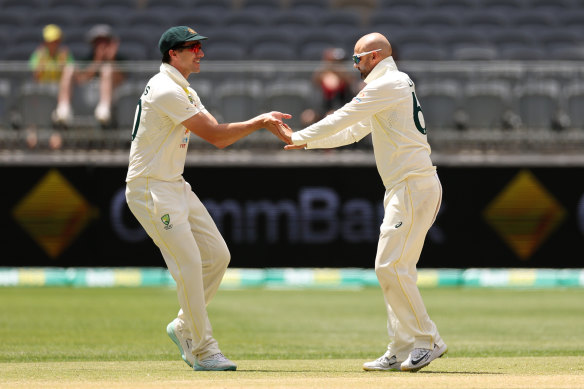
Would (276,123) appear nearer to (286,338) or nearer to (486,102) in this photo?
(286,338)

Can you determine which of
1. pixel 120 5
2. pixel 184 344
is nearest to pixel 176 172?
pixel 184 344

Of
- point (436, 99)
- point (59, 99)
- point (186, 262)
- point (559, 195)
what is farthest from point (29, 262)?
point (186, 262)

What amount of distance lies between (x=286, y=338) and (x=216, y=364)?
3.24 m

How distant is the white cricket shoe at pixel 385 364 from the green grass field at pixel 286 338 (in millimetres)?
146

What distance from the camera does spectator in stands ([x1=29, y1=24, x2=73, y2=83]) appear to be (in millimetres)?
17688

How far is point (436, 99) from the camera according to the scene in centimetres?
1762

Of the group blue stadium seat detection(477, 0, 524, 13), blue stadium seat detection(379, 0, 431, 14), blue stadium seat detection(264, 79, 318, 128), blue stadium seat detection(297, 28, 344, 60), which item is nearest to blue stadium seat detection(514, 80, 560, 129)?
blue stadium seat detection(264, 79, 318, 128)

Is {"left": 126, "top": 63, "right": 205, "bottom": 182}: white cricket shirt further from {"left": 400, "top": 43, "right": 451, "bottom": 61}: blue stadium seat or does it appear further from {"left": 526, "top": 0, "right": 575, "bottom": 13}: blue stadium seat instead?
{"left": 526, "top": 0, "right": 575, "bottom": 13}: blue stadium seat

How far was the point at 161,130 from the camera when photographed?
8.32 m

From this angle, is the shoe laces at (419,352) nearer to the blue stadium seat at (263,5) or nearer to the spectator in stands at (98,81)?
the spectator in stands at (98,81)

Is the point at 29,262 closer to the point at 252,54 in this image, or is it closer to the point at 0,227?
the point at 0,227

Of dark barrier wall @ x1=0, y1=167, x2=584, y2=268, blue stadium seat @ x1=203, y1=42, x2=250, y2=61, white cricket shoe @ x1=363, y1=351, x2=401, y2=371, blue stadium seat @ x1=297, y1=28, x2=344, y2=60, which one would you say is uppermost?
blue stadium seat @ x1=297, y1=28, x2=344, y2=60

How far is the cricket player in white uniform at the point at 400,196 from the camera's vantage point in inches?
326

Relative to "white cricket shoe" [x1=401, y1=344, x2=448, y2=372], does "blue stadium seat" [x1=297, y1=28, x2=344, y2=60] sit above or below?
above
